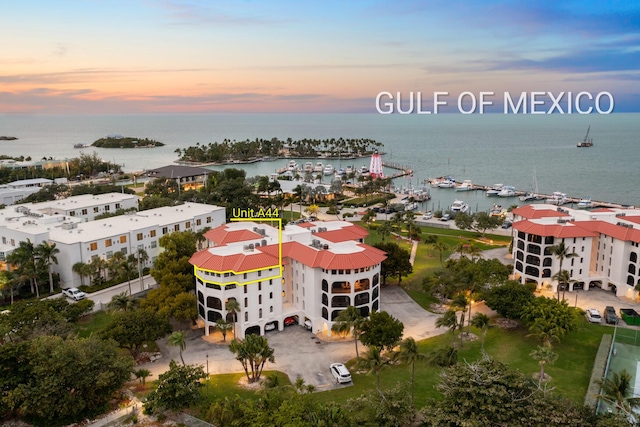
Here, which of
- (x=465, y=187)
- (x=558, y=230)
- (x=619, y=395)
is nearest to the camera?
(x=619, y=395)

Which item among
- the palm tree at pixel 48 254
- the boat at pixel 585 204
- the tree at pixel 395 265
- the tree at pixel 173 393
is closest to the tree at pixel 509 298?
the tree at pixel 395 265

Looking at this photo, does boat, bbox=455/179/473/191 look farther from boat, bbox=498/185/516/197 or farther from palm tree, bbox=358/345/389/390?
palm tree, bbox=358/345/389/390

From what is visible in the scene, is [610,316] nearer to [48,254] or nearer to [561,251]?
[561,251]

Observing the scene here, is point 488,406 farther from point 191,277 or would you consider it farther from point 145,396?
point 191,277

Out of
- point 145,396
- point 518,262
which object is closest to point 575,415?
point 145,396

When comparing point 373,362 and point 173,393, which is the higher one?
point 373,362

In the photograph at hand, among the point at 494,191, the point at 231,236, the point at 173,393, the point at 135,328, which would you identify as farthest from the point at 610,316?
the point at 494,191
